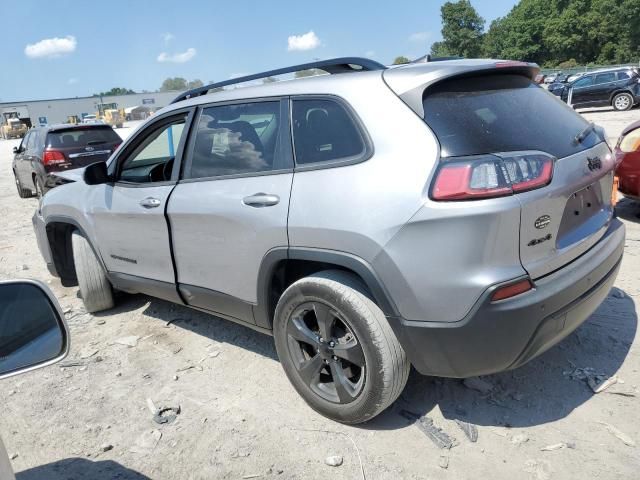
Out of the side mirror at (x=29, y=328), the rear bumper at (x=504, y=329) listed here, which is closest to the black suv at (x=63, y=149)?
the side mirror at (x=29, y=328)

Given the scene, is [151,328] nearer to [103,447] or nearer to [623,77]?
[103,447]

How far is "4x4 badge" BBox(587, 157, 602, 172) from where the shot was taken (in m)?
2.48

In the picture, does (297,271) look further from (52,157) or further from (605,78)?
(605,78)

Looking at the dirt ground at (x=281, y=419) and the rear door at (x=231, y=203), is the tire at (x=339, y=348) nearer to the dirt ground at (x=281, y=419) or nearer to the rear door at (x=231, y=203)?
the dirt ground at (x=281, y=419)

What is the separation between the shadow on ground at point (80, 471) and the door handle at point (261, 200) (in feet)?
4.90

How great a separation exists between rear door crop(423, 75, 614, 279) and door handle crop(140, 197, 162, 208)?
6.40 feet

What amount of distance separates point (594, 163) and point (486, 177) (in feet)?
2.84

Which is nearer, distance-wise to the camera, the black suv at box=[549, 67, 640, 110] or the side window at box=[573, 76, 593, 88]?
the black suv at box=[549, 67, 640, 110]

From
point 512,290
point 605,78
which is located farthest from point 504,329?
point 605,78

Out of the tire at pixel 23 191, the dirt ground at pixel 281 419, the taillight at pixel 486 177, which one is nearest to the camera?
the taillight at pixel 486 177

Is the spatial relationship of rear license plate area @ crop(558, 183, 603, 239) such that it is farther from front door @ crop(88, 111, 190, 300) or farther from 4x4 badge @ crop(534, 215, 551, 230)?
front door @ crop(88, 111, 190, 300)

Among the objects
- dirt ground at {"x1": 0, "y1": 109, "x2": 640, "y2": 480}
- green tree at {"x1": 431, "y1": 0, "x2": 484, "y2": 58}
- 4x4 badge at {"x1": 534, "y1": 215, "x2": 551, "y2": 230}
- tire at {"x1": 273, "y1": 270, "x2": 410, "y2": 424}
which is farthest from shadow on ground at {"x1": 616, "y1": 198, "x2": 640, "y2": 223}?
green tree at {"x1": 431, "y1": 0, "x2": 484, "y2": 58}

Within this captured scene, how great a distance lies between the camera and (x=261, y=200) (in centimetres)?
270

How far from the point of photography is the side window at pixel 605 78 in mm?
19500
